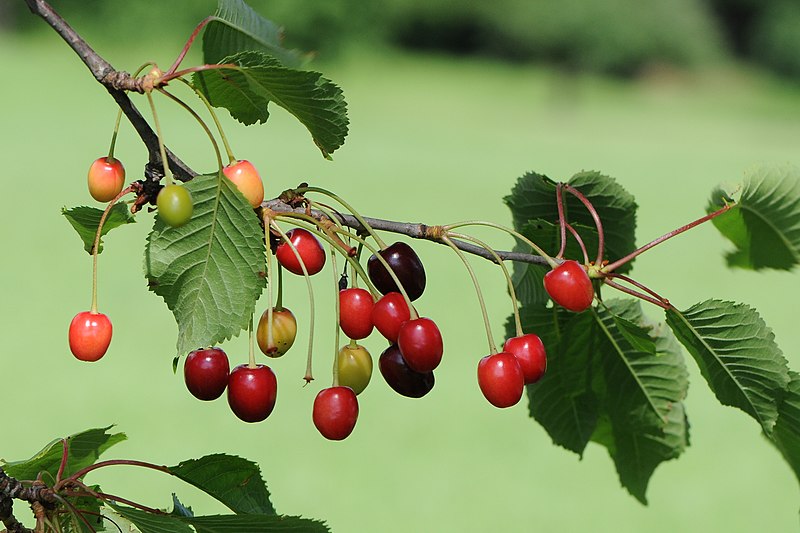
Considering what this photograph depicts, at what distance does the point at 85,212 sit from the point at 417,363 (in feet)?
0.86

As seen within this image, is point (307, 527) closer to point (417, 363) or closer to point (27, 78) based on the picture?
point (417, 363)

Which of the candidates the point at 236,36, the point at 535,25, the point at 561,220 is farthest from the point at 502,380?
the point at 535,25

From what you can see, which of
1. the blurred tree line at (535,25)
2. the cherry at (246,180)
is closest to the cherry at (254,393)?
the cherry at (246,180)

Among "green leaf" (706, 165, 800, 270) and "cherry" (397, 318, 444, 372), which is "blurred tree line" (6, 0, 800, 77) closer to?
"green leaf" (706, 165, 800, 270)

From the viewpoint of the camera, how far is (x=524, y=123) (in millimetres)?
19219

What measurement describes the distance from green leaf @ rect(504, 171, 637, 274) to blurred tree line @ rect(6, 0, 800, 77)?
17.6 m

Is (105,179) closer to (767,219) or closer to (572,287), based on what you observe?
(572,287)

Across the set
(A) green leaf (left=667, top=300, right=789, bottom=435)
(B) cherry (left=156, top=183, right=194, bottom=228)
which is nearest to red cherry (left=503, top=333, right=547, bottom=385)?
(A) green leaf (left=667, top=300, right=789, bottom=435)

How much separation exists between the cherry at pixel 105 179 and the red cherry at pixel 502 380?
11.8 inches

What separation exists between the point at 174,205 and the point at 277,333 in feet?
0.39

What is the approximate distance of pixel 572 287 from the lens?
0.66 m

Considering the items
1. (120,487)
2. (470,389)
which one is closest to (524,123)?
(470,389)

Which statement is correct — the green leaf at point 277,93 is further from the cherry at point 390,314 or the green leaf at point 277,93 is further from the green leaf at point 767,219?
the green leaf at point 767,219

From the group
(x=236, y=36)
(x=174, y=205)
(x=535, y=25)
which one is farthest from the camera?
(x=535, y=25)
